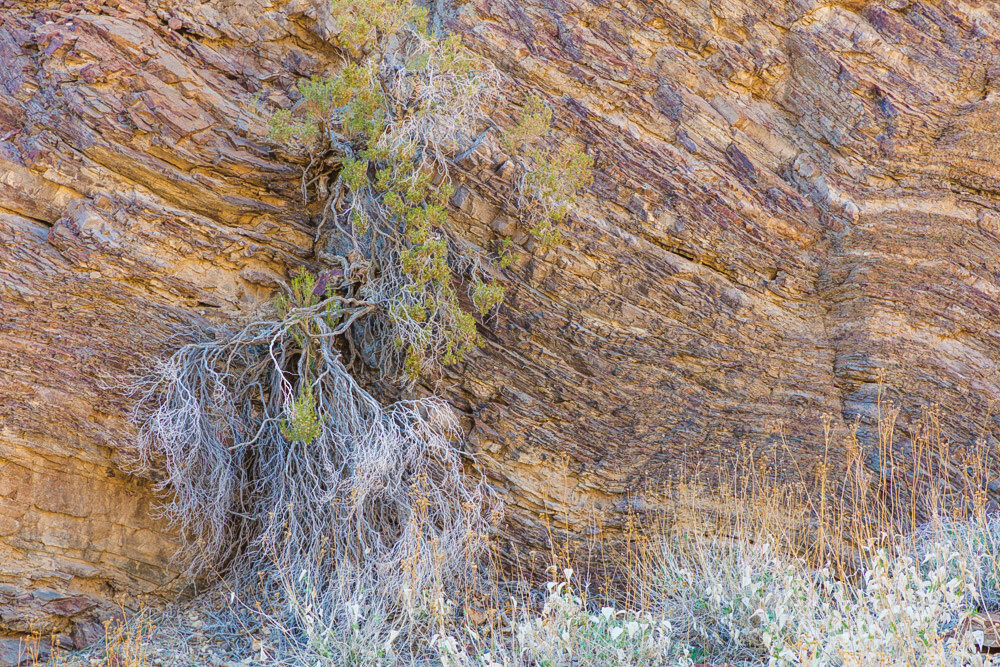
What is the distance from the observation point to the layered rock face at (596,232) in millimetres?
5617

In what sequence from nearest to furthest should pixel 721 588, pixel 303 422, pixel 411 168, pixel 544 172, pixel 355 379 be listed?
pixel 721 588
pixel 303 422
pixel 411 168
pixel 544 172
pixel 355 379

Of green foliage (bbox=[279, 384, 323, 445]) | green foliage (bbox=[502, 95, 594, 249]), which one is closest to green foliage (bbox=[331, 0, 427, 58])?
green foliage (bbox=[502, 95, 594, 249])

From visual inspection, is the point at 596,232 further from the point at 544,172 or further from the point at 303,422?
the point at 303,422

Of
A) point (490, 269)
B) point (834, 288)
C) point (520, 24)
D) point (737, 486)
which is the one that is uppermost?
point (520, 24)

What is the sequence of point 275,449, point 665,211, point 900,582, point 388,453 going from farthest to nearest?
1. point 665,211
2. point 275,449
3. point 388,453
4. point 900,582

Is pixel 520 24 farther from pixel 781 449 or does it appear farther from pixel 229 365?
pixel 781 449

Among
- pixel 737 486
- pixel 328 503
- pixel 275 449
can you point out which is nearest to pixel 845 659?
pixel 737 486

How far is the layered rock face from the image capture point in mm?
5617

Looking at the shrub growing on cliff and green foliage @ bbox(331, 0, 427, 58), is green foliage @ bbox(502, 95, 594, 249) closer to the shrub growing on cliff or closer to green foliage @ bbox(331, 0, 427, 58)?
the shrub growing on cliff

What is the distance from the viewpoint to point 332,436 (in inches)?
231

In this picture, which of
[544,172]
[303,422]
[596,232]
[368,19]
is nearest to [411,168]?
[544,172]

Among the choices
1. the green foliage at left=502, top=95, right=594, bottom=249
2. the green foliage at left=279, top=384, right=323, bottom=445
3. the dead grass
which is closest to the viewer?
the dead grass

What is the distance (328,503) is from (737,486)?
328 cm

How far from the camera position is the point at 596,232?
645 cm
